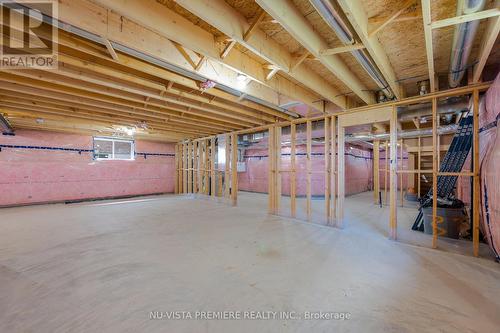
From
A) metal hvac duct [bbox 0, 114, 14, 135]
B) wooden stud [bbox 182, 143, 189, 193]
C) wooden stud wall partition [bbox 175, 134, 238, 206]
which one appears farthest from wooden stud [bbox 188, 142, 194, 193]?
metal hvac duct [bbox 0, 114, 14, 135]

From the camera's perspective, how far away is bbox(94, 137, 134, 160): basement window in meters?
7.65

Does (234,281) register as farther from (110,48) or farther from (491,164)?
(491,164)

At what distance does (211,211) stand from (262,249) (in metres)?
2.89

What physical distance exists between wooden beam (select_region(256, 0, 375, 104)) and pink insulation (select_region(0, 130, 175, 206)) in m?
8.23

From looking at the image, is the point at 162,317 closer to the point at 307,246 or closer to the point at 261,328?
the point at 261,328

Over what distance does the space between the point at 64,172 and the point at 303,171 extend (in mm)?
8576

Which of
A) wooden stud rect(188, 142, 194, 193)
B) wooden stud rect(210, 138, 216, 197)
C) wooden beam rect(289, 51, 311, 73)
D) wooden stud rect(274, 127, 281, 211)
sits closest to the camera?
wooden beam rect(289, 51, 311, 73)

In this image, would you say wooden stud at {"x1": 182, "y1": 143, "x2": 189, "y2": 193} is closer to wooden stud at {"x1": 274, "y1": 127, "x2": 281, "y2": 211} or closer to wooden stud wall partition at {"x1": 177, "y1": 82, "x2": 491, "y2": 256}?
wooden stud wall partition at {"x1": 177, "y1": 82, "x2": 491, "y2": 256}

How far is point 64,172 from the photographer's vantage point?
22.9 ft

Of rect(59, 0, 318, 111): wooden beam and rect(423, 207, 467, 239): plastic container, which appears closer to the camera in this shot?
rect(59, 0, 318, 111): wooden beam

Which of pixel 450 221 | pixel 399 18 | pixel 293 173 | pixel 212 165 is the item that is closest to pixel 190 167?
pixel 212 165

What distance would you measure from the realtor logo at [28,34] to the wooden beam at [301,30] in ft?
5.57

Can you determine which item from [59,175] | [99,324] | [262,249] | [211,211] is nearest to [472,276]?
[262,249]

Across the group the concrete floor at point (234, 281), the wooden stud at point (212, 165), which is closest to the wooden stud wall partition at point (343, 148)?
the concrete floor at point (234, 281)
